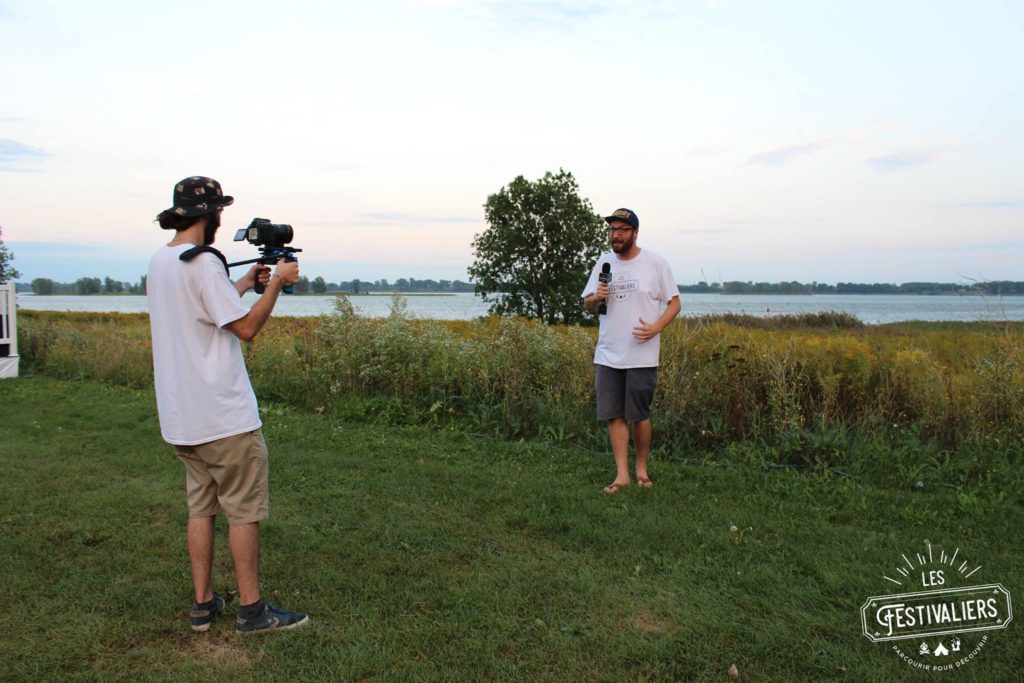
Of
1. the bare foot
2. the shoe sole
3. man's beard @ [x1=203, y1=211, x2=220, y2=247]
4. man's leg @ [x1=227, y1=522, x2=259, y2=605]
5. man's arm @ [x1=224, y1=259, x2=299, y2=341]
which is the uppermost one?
man's beard @ [x1=203, y1=211, x2=220, y2=247]

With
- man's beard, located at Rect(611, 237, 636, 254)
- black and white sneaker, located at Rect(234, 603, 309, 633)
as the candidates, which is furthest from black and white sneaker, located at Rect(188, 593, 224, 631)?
man's beard, located at Rect(611, 237, 636, 254)

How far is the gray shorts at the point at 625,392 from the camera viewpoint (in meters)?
5.48

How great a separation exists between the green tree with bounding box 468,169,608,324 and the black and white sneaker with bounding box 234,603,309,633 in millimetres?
21854

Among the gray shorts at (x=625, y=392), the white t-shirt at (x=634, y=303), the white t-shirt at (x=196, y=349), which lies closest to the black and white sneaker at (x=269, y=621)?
the white t-shirt at (x=196, y=349)

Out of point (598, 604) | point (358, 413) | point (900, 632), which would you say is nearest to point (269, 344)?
point (358, 413)

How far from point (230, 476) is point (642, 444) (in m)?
3.25

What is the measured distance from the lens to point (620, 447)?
5.58m

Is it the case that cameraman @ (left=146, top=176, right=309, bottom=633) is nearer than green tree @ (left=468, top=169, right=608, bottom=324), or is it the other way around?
cameraman @ (left=146, top=176, right=309, bottom=633)

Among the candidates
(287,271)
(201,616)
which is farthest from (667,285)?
(201,616)

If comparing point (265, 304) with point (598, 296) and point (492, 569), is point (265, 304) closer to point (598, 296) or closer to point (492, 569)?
point (492, 569)

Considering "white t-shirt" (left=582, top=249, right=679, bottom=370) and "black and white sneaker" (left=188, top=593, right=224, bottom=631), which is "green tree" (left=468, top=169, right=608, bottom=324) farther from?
"black and white sneaker" (left=188, top=593, right=224, bottom=631)

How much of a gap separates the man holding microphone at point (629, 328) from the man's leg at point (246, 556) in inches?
109

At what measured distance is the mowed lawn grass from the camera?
3.09 m

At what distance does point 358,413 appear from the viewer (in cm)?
824
